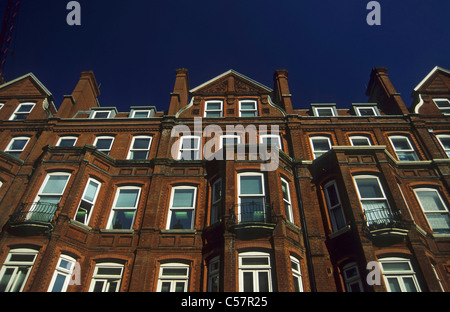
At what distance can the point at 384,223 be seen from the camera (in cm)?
1317

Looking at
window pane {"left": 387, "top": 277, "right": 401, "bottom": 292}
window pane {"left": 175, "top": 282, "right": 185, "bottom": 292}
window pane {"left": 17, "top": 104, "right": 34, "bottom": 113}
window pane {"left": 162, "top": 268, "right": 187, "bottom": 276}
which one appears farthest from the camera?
window pane {"left": 17, "top": 104, "right": 34, "bottom": 113}

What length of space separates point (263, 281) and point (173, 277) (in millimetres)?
4013

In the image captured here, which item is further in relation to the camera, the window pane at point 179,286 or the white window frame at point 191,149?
the white window frame at point 191,149

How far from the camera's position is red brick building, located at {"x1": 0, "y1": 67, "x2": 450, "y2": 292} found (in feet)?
42.2

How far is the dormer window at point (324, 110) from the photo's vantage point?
22.4 meters

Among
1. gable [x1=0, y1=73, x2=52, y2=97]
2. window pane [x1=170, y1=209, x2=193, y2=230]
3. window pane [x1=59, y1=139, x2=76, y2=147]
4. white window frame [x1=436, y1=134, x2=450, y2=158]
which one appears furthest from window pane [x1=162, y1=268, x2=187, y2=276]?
gable [x1=0, y1=73, x2=52, y2=97]

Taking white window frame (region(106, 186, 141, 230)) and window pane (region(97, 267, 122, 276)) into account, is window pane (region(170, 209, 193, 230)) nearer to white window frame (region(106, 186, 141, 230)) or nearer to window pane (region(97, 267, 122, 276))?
white window frame (region(106, 186, 141, 230))

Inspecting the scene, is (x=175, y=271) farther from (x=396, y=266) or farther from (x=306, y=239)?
(x=396, y=266)

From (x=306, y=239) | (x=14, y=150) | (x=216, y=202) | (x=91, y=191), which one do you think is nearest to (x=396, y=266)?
(x=306, y=239)

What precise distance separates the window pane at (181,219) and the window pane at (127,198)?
2253 millimetres

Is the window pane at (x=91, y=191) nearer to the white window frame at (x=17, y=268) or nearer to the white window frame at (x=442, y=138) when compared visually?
the white window frame at (x=17, y=268)

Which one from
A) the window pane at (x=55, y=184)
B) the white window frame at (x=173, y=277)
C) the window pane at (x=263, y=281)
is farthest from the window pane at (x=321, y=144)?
the window pane at (x=55, y=184)

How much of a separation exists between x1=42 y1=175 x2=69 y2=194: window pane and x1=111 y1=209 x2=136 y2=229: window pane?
9.99 ft

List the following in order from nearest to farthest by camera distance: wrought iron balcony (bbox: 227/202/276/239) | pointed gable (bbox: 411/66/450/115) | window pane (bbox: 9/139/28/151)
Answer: wrought iron balcony (bbox: 227/202/276/239) < window pane (bbox: 9/139/28/151) < pointed gable (bbox: 411/66/450/115)
